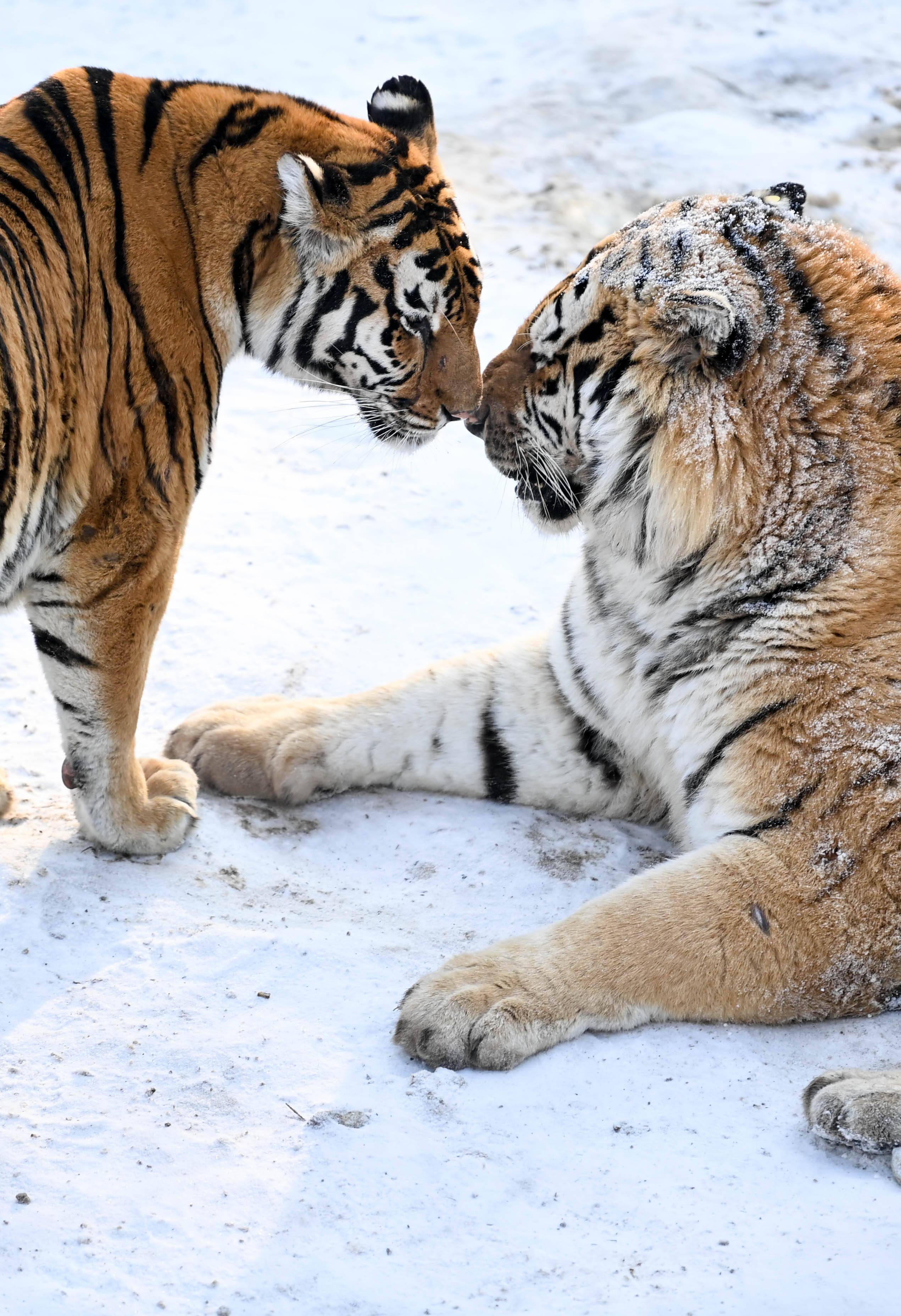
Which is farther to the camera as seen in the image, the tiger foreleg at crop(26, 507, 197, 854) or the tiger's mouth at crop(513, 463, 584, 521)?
the tiger's mouth at crop(513, 463, 584, 521)

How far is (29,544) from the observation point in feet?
7.62

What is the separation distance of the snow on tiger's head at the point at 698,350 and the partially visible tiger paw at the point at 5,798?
121 cm

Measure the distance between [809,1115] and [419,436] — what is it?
1500 mm

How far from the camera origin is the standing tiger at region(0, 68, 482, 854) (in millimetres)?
2312

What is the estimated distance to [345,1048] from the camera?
2131mm

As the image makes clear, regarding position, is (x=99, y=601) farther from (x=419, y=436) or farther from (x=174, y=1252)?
(x=174, y=1252)

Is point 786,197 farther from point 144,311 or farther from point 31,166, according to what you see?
point 31,166

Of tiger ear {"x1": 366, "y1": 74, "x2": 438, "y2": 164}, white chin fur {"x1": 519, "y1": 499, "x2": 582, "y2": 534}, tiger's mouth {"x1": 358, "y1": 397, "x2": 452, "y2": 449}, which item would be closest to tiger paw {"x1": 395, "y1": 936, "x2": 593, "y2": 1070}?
white chin fur {"x1": 519, "y1": 499, "x2": 582, "y2": 534}

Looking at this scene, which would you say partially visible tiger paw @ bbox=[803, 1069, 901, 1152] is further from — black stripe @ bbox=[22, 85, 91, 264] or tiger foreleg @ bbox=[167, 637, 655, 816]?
black stripe @ bbox=[22, 85, 91, 264]

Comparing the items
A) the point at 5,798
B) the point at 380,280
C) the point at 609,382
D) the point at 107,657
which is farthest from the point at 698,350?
the point at 5,798

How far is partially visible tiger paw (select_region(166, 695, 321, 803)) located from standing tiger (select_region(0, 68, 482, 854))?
0.16 m

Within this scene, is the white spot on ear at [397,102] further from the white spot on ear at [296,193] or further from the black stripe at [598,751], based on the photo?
the black stripe at [598,751]

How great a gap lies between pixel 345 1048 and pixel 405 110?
1.79 m

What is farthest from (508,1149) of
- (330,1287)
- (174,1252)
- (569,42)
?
(569,42)
